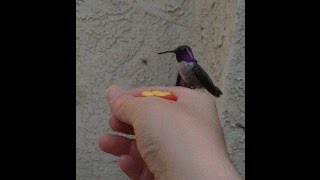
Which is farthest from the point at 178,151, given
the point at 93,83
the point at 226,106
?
the point at 93,83

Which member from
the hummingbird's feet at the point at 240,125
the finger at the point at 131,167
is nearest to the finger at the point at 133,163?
the finger at the point at 131,167

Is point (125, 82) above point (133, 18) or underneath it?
underneath

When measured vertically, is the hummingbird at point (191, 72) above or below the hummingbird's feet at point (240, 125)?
above

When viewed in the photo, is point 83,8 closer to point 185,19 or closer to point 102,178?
point 185,19

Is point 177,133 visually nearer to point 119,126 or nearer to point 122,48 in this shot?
point 119,126

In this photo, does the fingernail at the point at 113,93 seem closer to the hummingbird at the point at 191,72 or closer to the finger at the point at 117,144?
the finger at the point at 117,144

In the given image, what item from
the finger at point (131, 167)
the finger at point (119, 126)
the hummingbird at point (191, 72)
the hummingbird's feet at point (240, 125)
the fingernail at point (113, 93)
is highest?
the hummingbird at point (191, 72)

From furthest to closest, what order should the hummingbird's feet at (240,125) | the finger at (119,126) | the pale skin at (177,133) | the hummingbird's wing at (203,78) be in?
the hummingbird's feet at (240,125), the hummingbird's wing at (203,78), the finger at (119,126), the pale skin at (177,133)
